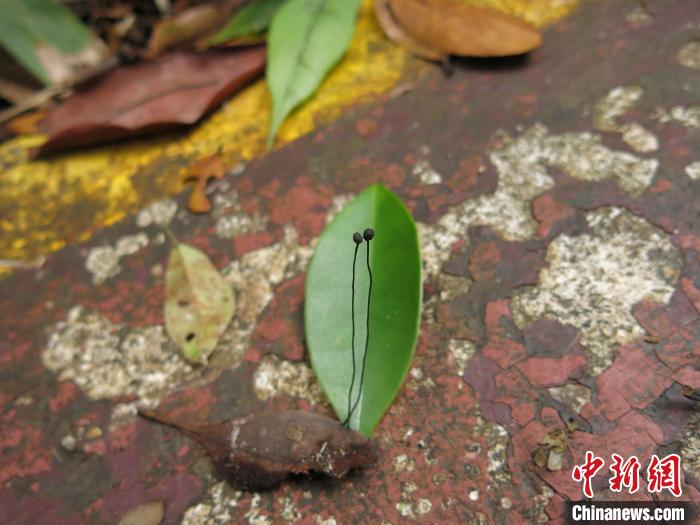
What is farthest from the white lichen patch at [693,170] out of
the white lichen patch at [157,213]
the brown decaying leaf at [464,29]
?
the white lichen patch at [157,213]

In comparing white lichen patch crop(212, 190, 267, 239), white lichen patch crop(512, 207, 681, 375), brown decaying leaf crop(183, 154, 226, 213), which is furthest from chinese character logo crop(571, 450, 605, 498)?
brown decaying leaf crop(183, 154, 226, 213)

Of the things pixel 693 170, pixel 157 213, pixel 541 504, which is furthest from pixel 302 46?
pixel 541 504

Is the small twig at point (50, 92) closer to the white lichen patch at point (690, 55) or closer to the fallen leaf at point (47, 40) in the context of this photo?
the fallen leaf at point (47, 40)

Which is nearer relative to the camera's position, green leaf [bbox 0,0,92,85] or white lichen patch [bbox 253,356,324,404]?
white lichen patch [bbox 253,356,324,404]

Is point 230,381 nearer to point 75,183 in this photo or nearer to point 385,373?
point 385,373

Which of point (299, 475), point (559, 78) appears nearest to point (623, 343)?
point (299, 475)

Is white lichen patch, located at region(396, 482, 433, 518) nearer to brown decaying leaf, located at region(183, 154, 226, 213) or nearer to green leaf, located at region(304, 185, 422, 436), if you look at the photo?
green leaf, located at region(304, 185, 422, 436)
